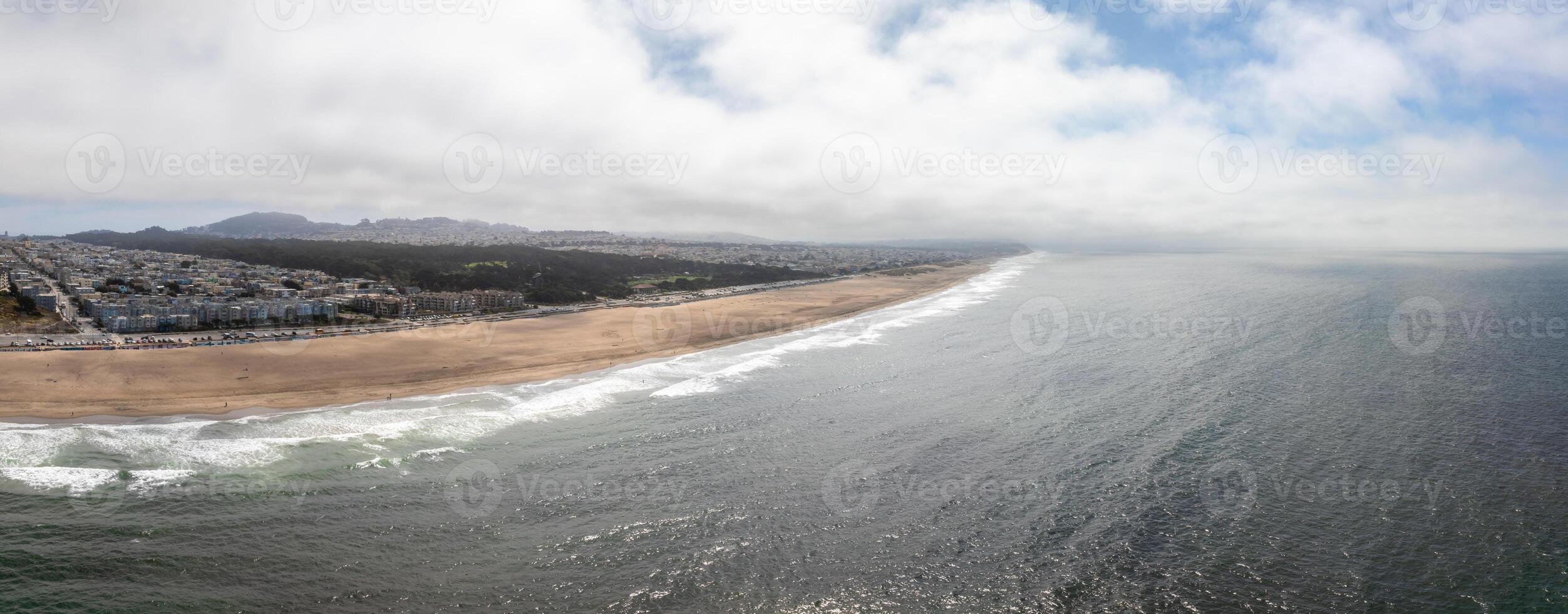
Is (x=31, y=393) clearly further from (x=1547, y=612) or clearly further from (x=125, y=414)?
(x=1547, y=612)

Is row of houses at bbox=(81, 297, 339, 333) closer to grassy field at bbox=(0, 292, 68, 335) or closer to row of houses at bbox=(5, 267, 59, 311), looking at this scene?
row of houses at bbox=(5, 267, 59, 311)

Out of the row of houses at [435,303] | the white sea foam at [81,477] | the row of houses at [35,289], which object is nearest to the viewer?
the white sea foam at [81,477]

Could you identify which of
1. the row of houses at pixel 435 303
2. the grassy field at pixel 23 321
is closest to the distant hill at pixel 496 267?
the row of houses at pixel 435 303

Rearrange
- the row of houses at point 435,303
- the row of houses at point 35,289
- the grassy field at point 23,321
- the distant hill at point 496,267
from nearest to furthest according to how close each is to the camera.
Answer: the grassy field at point 23,321 < the row of houses at point 35,289 < the row of houses at point 435,303 < the distant hill at point 496,267

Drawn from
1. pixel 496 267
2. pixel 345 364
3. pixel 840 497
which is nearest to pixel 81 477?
pixel 345 364

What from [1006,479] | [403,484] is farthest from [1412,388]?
[403,484]

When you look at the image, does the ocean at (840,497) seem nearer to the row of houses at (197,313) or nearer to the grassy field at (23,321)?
the row of houses at (197,313)

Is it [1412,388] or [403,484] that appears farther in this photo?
[1412,388]
